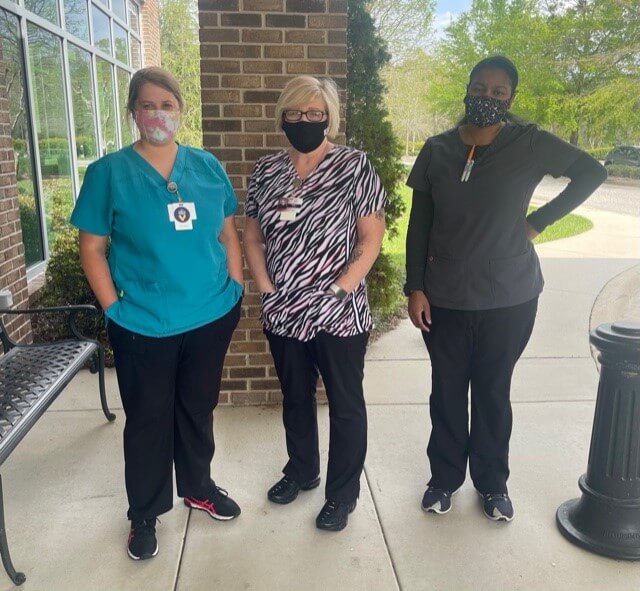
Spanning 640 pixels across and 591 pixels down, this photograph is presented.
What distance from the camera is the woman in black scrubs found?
2.42 m

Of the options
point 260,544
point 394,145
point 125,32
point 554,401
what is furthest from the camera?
point 125,32

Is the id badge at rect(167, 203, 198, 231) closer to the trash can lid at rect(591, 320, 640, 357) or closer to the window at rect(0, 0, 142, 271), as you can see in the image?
the trash can lid at rect(591, 320, 640, 357)

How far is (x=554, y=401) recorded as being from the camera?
424 centimetres

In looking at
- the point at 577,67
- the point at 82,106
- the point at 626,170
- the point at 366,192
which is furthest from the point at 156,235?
the point at 626,170

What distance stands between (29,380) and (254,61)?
216 cm

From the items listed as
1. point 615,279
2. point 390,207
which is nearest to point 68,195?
point 390,207

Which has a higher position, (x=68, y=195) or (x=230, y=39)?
(x=230, y=39)

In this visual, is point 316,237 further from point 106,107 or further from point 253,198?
point 106,107

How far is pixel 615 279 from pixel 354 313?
665cm

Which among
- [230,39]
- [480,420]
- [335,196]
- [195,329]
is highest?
[230,39]

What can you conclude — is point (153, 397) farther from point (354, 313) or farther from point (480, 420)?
point (480, 420)

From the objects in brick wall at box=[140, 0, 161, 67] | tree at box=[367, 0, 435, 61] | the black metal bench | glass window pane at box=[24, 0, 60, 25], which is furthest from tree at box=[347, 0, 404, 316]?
brick wall at box=[140, 0, 161, 67]

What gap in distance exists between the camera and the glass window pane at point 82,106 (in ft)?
24.4

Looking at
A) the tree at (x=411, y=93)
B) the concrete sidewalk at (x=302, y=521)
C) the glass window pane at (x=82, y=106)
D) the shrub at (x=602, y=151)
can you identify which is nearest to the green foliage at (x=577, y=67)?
the shrub at (x=602, y=151)
